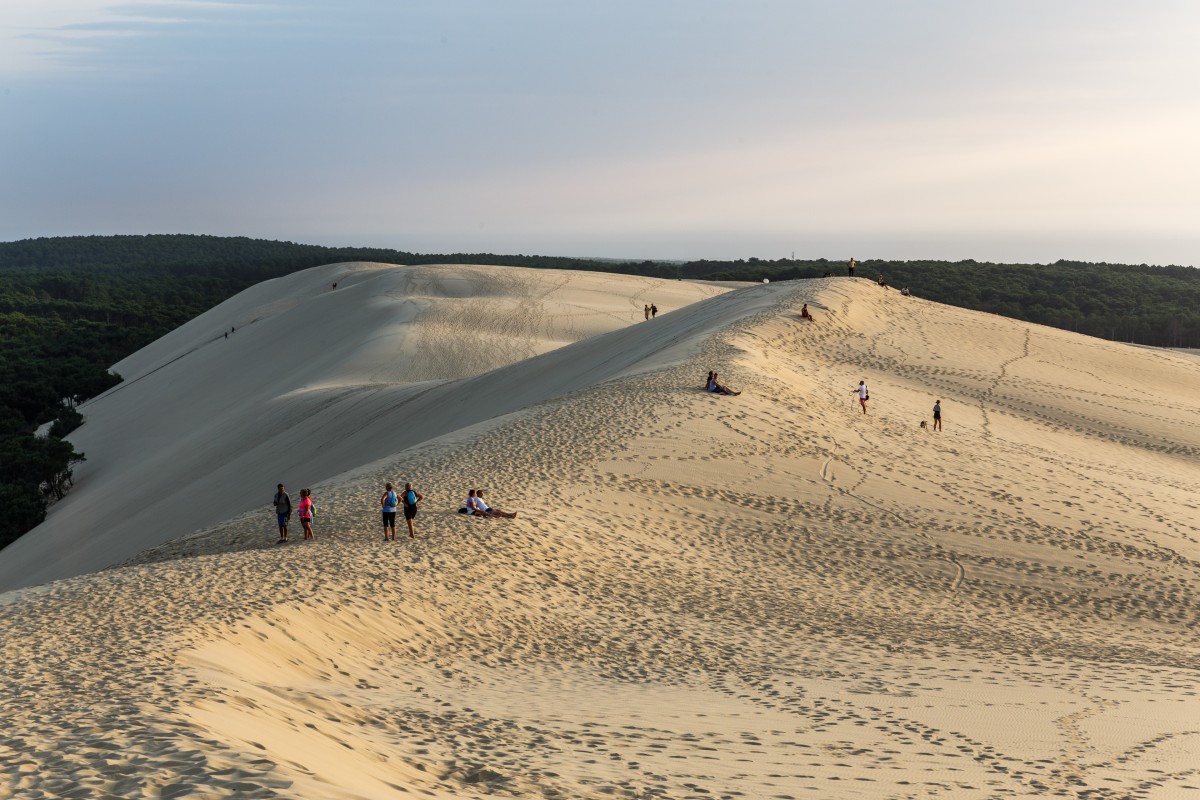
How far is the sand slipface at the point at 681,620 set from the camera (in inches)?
304

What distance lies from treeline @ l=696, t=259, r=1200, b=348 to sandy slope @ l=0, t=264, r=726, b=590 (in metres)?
26.5

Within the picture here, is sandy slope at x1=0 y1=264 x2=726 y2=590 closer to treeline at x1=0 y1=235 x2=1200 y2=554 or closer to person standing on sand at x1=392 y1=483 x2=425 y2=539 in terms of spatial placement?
treeline at x1=0 y1=235 x2=1200 y2=554

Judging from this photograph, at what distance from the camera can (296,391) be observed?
126 feet

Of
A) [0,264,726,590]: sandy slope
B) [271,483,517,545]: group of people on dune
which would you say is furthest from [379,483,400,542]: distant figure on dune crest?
[0,264,726,590]: sandy slope

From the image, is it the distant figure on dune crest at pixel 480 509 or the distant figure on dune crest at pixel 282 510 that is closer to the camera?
the distant figure on dune crest at pixel 282 510

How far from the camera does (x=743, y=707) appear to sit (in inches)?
397

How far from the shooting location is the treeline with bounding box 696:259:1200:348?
74.6m

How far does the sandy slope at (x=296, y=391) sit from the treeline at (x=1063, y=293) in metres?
26.5

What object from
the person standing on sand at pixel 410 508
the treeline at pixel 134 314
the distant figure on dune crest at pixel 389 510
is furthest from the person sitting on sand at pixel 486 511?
the treeline at pixel 134 314

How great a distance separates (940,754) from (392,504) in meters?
9.14

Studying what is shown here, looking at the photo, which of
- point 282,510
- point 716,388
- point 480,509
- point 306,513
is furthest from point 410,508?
point 716,388

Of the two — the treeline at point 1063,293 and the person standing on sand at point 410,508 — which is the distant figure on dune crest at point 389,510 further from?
the treeline at point 1063,293

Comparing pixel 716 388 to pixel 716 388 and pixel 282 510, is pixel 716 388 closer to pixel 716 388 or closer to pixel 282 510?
pixel 716 388

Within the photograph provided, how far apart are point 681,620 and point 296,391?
90.9 ft
